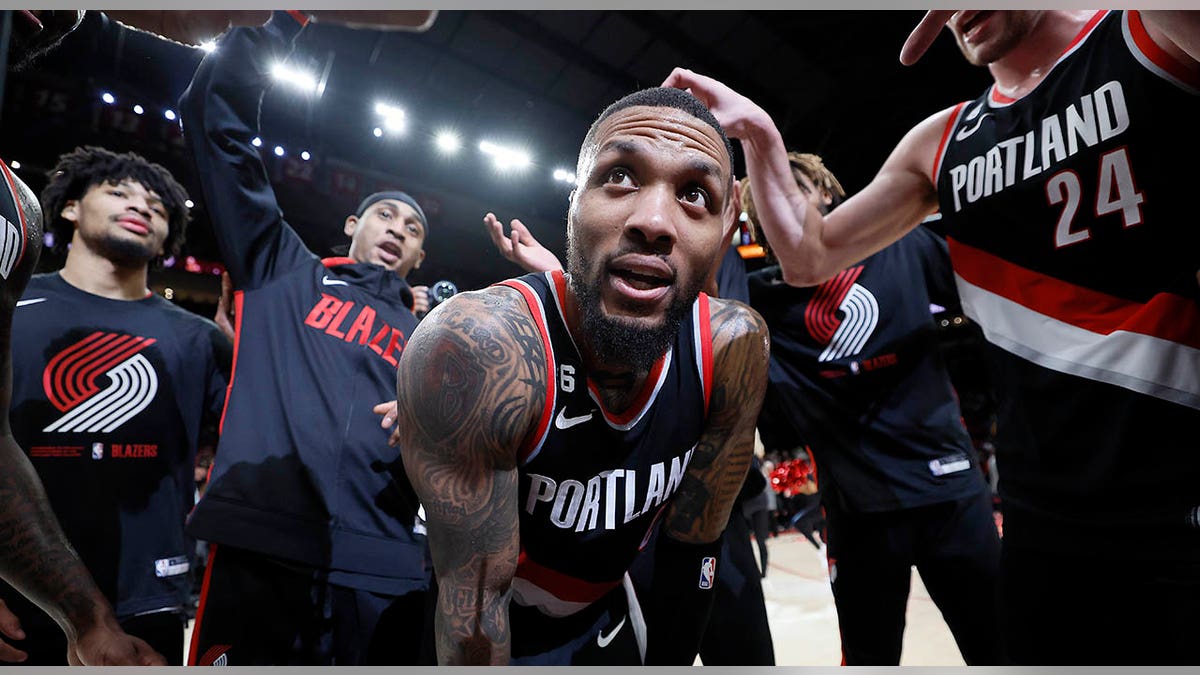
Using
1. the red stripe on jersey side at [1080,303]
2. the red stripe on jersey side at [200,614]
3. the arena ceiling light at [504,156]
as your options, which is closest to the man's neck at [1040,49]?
the red stripe on jersey side at [1080,303]

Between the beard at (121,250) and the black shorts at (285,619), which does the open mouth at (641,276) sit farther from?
the beard at (121,250)

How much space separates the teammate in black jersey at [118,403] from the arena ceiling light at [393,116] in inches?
220

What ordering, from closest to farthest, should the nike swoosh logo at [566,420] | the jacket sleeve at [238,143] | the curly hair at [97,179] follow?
the nike swoosh logo at [566,420] < the jacket sleeve at [238,143] < the curly hair at [97,179]

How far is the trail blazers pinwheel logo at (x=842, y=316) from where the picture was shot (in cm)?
226

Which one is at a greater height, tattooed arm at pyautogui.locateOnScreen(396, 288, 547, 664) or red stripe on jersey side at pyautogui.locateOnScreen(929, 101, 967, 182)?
red stripe on jersey side at pyautogui.locateOnScreen(929, 101, 967, 182)

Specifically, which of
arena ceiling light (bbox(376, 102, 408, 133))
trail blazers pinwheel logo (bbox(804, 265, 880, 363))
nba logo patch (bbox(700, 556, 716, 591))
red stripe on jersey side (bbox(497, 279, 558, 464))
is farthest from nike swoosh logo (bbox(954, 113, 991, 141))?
arena ceiling light (bbox(376, 102, 408, 133))

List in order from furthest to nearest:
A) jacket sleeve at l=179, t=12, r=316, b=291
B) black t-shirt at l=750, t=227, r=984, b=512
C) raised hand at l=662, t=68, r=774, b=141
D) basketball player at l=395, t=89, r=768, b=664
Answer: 1. black t-shirt at l=750, t=227, r=984, b=512
2. jacket sleeve at l=179, t=12, r=316, b=291
3. raised hand at l=662, t=68, r=774, b=141
4. basketball player at l=395, t=89, r=768, b=664

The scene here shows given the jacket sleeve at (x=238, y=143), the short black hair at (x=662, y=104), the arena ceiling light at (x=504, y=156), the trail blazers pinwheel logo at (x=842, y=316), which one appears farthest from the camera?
the arena ceiling light at (x=504, y=156)

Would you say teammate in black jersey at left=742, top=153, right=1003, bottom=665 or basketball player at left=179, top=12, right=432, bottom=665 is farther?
teammate in black jersey at left=742, top=153, right=1003, bottom=665

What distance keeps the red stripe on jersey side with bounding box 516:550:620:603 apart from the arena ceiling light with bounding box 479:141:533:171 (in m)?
3.27

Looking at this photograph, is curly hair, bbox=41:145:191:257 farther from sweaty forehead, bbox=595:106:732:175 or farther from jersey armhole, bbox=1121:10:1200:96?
jersey armhole, bbox=1121:10:1200:96

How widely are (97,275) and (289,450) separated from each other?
120 cm

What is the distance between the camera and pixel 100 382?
210 centimetres

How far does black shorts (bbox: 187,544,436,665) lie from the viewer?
1743 millimetres
